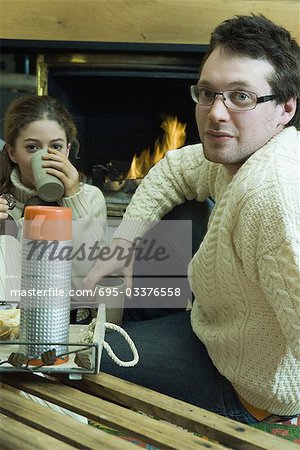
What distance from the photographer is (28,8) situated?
7.14ft

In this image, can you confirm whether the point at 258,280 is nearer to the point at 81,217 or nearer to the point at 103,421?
the point at 103,421

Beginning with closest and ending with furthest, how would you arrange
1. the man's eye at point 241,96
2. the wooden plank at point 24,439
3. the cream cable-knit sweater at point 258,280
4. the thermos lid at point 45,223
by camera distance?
the wooden plank at point 24,439, the thermos lid at point 45,223, the cream cable-knit sweater at point 258,280, the man's eye at point 241,96

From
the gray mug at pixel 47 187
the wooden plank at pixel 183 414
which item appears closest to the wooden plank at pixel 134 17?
the gray mug at pixel 47 187

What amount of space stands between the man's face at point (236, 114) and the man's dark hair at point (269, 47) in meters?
0.01

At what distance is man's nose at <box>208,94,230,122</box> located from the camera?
1.09 m

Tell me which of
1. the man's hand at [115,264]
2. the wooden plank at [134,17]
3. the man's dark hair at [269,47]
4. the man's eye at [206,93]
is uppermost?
the wooden plank at [134,17]

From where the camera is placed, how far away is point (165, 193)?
58.1 inches

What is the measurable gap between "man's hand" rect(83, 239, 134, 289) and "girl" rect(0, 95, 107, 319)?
0.36 ft

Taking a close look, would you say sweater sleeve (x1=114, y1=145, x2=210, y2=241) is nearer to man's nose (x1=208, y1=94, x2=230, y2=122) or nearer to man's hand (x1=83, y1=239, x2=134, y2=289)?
man's hand (x1=83, y1=239, x2=134, y2=289)

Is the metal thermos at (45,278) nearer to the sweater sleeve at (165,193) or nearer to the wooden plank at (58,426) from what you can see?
the wooden plank at (58,426)

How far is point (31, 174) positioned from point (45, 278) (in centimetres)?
80

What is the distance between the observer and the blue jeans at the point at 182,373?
3.81 ft

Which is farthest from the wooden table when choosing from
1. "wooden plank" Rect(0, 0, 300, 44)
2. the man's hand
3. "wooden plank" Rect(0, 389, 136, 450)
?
"wooden plank" Rect(0, 0, 300, 44)

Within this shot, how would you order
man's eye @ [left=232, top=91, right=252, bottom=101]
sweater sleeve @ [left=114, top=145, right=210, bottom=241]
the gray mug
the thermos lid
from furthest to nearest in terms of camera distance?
sweater sleeve @ [left=114, top=145, right=210, bottom=241], the gray mug, man's eye @ [left=232, top=91, right=252, bottom=101], the thermos lid
